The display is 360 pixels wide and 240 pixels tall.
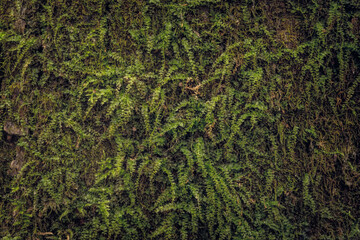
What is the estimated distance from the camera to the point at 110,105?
7.39 feet

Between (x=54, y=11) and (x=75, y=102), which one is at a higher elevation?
(x=54, y=11)

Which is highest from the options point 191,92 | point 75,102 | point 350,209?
point 191,92

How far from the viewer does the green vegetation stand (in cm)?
226

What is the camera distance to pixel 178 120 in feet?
7.52

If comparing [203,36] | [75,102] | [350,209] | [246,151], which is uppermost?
[203,36]

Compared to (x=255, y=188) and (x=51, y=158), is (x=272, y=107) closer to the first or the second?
(x=255, y=188)

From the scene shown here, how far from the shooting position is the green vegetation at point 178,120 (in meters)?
2.26

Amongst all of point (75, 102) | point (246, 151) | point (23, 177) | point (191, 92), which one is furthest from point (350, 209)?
point (23, 177)

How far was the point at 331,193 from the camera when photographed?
7.77ft

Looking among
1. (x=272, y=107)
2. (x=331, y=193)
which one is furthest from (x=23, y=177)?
(x=331, y=193)

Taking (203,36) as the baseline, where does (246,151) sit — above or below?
below

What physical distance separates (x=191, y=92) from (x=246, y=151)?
790 millimetres

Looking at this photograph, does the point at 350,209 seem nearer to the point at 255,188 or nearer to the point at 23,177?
the point at 255,188

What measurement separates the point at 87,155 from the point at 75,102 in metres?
0.52
